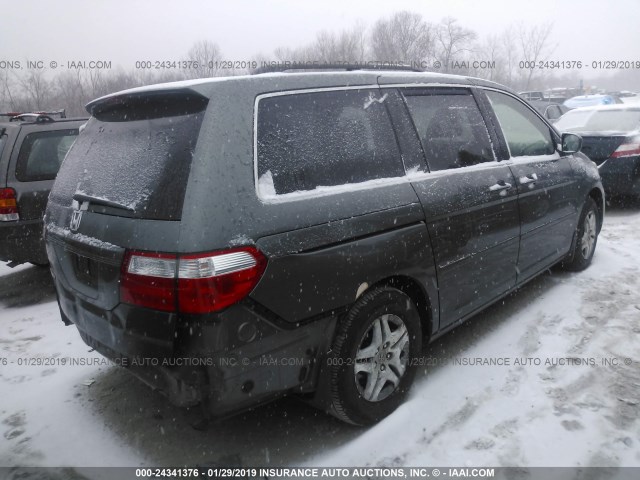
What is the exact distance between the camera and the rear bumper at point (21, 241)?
4.66 metres

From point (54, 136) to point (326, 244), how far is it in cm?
435

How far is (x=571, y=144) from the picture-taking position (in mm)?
4316

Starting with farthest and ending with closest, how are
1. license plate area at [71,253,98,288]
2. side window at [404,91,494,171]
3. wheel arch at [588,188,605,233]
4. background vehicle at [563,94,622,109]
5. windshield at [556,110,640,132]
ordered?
background vehicle at [563,94,622,109], windshield at [556,110,640,132], wheel arch at [588,188,605,233], side window at [404,91,494,171], license plate area at [71,253,98,288]

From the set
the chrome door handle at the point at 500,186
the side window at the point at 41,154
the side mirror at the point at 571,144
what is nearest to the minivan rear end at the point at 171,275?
the chrome door handle at the point at 500,186

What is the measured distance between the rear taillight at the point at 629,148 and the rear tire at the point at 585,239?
2.81 metres

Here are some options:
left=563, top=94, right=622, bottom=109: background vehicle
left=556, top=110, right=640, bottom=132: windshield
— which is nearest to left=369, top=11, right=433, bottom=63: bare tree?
left=563, top=94, right=622, bottom=109: background vehicle

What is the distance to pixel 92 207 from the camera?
231cm

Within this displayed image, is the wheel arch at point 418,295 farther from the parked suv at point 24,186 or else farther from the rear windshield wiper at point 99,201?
the parked suv at point 24,186

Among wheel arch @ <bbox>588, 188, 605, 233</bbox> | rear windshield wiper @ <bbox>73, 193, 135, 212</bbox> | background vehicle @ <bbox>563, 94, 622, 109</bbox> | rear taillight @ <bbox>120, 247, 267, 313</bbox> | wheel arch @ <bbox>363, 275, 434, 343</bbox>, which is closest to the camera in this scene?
rear taillight @ <bbox>120, 247, 267, 313</bbox>

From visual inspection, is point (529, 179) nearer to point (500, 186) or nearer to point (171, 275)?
point (500, 186)

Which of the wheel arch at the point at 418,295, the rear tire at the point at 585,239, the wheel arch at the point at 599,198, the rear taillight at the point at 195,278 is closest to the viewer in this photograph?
the rear taillight at the point at 195,278

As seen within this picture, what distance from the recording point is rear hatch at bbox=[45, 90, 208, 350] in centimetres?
200

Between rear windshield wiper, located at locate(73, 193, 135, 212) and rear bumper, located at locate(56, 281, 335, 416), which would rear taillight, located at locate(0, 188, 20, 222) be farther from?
rear bumper, located at locate(56, 281, 335, 416)

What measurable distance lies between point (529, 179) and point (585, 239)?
5.26ft
